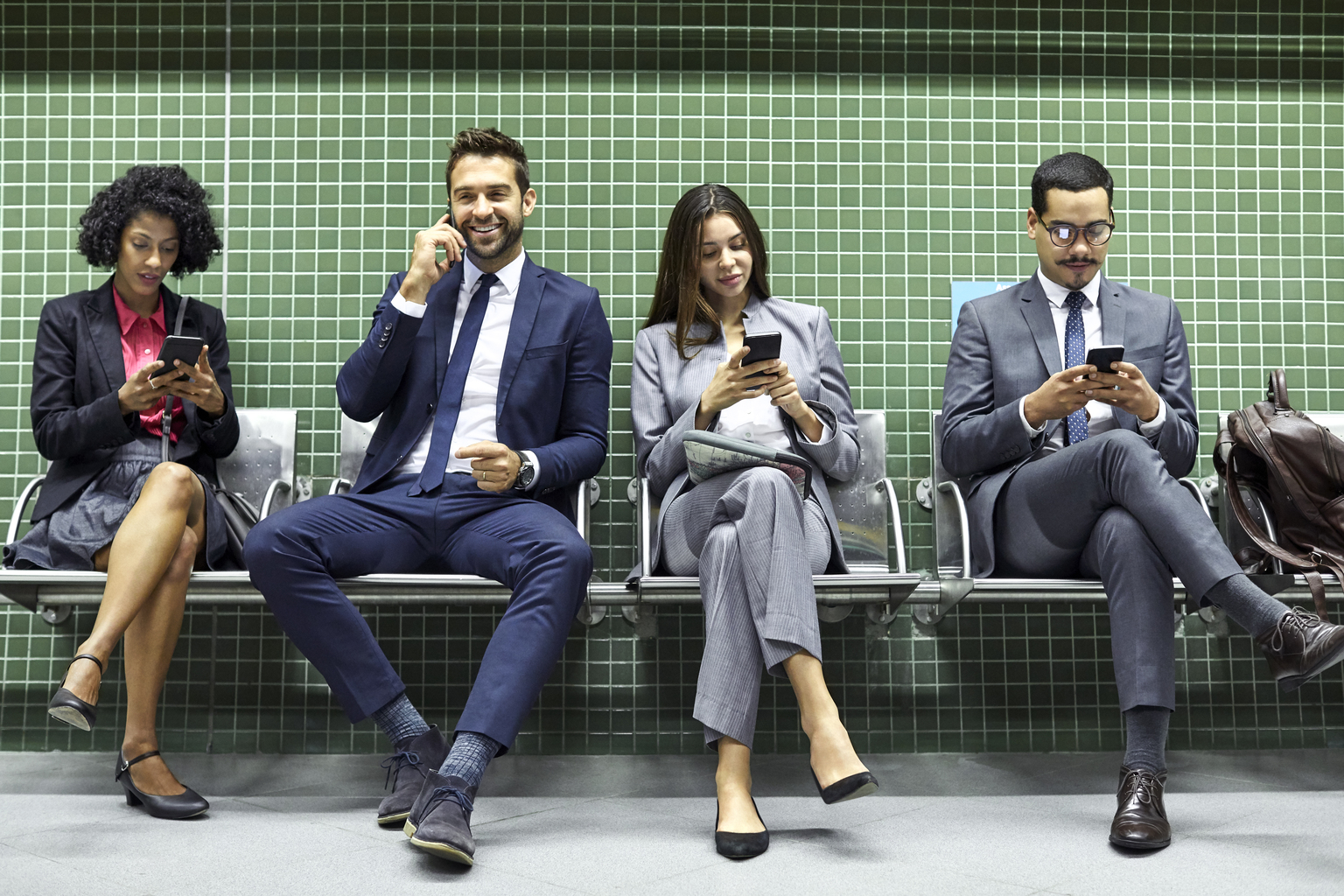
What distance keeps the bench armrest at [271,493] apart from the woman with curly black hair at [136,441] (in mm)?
159

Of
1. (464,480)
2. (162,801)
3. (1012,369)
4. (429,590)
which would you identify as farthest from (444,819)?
(1012,369)

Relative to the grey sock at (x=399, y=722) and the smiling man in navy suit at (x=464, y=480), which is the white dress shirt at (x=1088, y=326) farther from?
the grey sock at (x=399, y=722)

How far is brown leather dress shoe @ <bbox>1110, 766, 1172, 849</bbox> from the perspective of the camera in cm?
216

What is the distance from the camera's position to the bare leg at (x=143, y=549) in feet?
8.11

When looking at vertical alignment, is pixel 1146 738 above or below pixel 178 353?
below

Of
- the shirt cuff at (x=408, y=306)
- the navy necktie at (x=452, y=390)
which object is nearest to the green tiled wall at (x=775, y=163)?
the navy necktie at (x=452, y=390)

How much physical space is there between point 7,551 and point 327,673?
0.98m

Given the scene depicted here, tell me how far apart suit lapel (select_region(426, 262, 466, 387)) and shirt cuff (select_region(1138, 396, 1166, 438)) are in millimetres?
1755

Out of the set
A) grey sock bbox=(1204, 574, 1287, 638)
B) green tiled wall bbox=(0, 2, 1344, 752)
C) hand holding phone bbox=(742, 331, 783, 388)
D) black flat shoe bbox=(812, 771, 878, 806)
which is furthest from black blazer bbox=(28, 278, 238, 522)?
grey sock bbox=(1204, 574, 1287, 638)

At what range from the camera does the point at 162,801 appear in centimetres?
249

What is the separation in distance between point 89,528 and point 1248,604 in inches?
105

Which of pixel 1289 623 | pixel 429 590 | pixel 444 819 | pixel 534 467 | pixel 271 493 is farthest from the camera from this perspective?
pixel 271 493

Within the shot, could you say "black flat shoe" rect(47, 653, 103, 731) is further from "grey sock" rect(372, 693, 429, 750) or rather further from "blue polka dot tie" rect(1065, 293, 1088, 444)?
"blue polka dot tie" rect(1065, 293, 1088, 444)

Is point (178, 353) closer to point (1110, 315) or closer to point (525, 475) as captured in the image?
point (525, 475)
